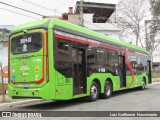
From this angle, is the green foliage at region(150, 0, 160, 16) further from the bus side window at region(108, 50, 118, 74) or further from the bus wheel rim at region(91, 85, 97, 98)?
the bus wheel rim at region(91, 85, 97, 98)

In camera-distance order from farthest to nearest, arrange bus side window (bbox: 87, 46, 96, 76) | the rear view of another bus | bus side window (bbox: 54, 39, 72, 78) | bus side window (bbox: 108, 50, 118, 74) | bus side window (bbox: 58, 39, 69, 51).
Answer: bus side window (bbox: 108, 50, 118, 74), bus side window (bbox: 87, 46, 96, 76), bus side window (bbox: 58, 39, 69, 51), bus side window (bbox: 54, 39, 72, 78), the rear view of another bus

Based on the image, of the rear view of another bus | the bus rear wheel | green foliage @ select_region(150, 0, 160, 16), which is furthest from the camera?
green foliage @ select_region(150, 0, 160, 16)

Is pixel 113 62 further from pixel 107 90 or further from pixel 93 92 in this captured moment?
pixel 93 92

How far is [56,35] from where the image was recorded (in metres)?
11.7

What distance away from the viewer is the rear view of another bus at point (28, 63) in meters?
11.3

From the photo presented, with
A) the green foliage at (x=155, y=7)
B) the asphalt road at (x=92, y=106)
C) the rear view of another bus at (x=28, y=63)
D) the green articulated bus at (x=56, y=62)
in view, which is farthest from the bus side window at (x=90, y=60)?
the green foliage at (x=155, y=7)

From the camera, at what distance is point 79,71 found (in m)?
13.2

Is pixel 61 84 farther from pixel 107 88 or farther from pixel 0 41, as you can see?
pixel 0 41

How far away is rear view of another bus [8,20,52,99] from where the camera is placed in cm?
1132

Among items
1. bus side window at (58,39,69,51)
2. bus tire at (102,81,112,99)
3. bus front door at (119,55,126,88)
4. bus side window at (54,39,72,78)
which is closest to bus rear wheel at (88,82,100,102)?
bus tire at (102,81,112,99)

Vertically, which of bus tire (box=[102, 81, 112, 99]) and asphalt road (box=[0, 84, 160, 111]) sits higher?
bus tire (box=[102, 81, 112, 99])

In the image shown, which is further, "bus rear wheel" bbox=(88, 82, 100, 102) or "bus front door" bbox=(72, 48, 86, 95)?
"bus rear wheel" bbox=(88, 82, 100, 102)

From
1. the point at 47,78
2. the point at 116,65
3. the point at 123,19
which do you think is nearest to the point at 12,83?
the point at 47,78

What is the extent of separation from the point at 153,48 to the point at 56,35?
4395cm
